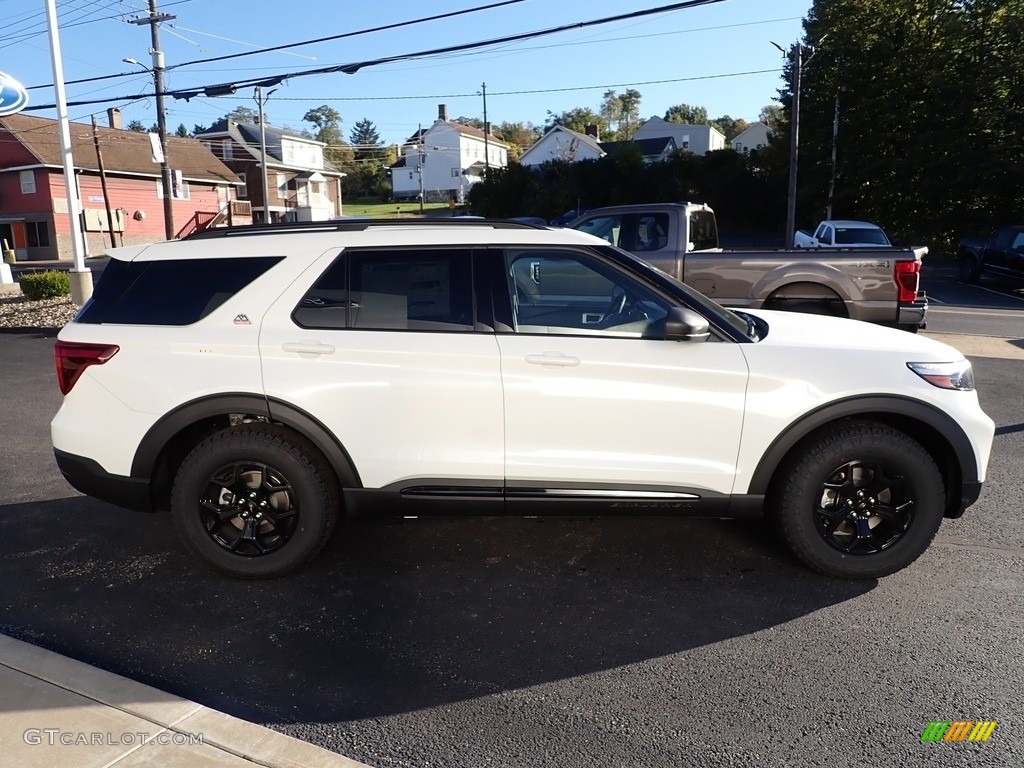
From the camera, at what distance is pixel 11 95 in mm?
14836

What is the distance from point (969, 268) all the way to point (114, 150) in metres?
45.0

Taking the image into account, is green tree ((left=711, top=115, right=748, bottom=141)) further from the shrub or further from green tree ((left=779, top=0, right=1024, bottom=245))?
the shrub

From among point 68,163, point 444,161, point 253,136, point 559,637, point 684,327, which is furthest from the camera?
point 444,161

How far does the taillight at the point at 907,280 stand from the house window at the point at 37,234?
44160 mm

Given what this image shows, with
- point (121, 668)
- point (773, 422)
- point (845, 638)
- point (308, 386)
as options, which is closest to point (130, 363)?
point (308, 386)

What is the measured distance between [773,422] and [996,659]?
1335 mm

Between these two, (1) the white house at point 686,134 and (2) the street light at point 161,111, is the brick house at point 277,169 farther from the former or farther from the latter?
(1) the white house at point 686,134

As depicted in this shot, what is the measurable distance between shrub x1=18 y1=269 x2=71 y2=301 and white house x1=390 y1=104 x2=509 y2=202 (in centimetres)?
6551

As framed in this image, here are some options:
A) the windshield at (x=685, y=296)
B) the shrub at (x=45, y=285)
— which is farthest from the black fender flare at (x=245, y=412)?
the shrub at (x=45, y=285)

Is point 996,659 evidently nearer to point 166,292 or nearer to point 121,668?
point 121,668

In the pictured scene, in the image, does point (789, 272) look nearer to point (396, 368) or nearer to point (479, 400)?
point (479, 400)

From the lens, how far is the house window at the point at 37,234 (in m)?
41.2

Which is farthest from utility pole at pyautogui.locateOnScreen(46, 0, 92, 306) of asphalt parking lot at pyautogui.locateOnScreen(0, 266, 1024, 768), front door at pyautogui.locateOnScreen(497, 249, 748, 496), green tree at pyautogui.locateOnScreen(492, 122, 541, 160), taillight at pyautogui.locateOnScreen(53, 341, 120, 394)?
green tree at pyautogui.locateOnScreen(492, 122, 541, 160)

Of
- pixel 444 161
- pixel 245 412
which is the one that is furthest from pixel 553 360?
pixel 444 161
